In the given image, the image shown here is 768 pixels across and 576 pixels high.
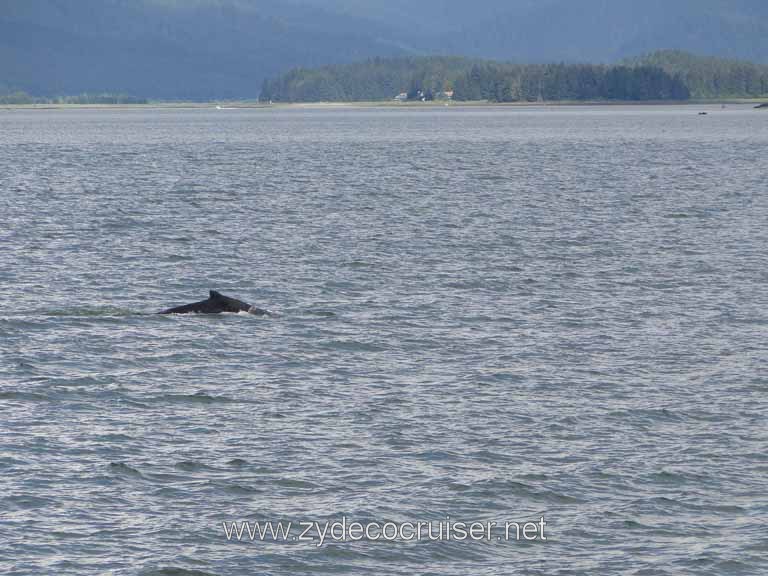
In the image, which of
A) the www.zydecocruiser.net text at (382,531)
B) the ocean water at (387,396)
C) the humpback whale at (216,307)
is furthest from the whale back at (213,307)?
the www.zydecocruiser.net text at (382,531)

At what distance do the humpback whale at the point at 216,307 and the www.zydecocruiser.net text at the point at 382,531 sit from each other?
17065 millimetres

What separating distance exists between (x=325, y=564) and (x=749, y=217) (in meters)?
50.6

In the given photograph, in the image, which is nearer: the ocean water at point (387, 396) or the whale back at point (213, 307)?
the ocean water at point (387, 396)

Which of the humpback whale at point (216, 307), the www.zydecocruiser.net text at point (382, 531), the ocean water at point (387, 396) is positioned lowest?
the www.zydecocruiser.net text at point (382, 531)

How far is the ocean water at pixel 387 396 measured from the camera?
19.5 m

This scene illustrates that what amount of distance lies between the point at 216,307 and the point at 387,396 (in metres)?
10.6

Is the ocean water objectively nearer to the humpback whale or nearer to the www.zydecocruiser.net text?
the www.zydecocruiser.net text

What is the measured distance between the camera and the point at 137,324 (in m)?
35.4

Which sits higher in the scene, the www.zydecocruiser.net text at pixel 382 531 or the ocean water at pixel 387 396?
the ocean water at pixel 387 396

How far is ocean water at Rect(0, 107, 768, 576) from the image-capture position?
19.5m

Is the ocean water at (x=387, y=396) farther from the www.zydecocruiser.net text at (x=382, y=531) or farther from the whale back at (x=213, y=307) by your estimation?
the whale back at (x=213, y=307)

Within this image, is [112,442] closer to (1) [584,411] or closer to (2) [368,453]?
(2) [368,453]

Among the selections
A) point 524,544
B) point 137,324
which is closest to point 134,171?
point 137,324

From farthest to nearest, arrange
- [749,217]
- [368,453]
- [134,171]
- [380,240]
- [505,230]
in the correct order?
[134,171]
[749,217]
[505,230]
[380,240]
[368,453]
